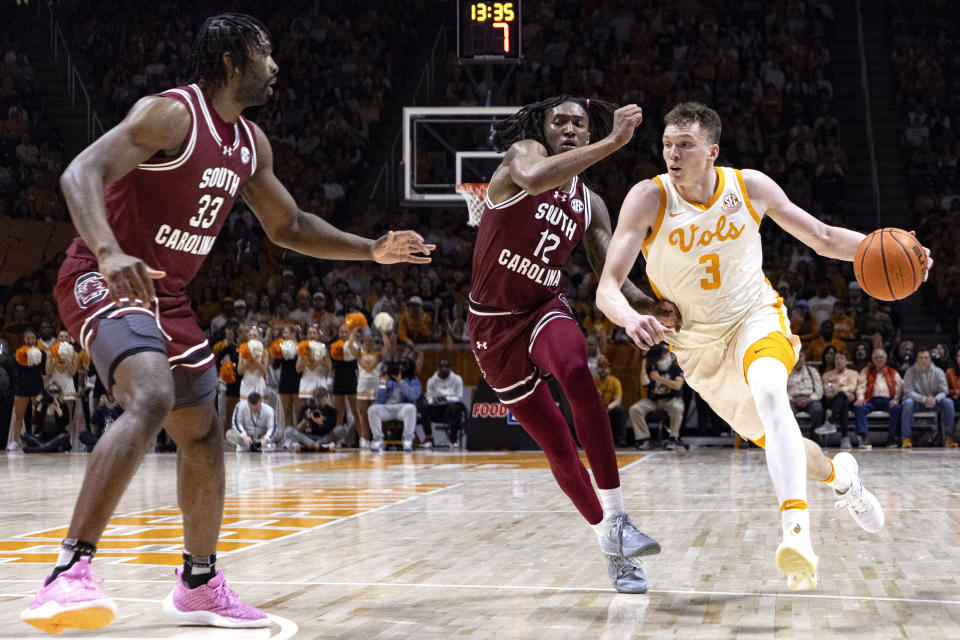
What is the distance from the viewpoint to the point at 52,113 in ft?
67.7

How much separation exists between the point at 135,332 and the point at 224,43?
991 mm

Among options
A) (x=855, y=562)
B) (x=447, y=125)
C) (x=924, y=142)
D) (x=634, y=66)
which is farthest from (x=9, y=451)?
(x=924, y=142)

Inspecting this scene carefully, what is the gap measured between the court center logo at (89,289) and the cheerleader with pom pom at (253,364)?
10.8 meters

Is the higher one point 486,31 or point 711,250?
point 486,31

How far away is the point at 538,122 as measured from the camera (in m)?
4.83

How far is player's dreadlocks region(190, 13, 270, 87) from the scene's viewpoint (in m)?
3.56

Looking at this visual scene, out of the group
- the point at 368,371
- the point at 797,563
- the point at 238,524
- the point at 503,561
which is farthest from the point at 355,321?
the point at 797,563

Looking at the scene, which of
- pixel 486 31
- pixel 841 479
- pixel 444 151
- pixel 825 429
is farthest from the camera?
pixel 825 429

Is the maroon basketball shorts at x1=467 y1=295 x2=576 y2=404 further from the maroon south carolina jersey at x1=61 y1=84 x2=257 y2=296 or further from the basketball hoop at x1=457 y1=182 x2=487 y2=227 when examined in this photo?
the basketball hoop at x1=457 y1=182 x2=487 y2=227

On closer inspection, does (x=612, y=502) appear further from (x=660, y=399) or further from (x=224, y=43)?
(x=660, y=399)

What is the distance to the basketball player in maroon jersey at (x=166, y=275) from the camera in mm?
3043

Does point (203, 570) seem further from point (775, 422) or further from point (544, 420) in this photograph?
point (775, 422)

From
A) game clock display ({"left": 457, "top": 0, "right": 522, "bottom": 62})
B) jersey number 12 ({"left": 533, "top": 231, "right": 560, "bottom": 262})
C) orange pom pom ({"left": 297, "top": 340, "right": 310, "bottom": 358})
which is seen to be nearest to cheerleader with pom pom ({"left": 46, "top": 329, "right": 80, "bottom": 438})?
orange pom pom ({"left": 297, "top": 340, "right": 310, "bottom": 358})

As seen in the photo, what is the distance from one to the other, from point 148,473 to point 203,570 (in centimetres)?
751
